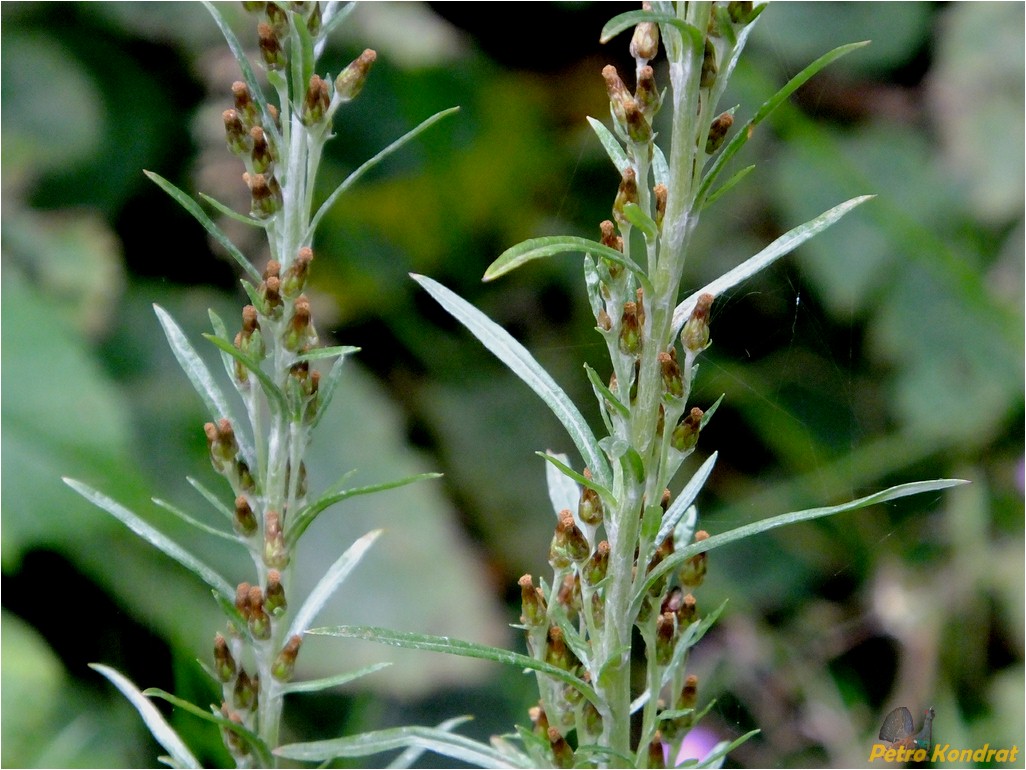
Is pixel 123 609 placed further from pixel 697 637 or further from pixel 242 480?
pixel 697 637

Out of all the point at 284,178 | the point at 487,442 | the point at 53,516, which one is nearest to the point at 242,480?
the point at 284,178

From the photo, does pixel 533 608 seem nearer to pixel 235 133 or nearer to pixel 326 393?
pixel 326 393

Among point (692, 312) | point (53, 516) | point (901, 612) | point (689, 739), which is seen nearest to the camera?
point (692, 312)

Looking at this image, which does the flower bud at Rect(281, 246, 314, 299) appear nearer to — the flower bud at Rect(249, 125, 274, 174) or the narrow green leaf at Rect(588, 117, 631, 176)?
the flower bud at Rect(249, 125, 274, 174)

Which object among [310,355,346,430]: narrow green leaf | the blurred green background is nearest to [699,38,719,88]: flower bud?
[310,355,346,430]: narrow green leaf

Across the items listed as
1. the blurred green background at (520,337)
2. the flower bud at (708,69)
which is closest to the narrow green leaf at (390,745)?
the flower bud at (708,69)

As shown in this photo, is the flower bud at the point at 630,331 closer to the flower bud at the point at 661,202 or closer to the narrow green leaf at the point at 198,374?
the flower bud at the point at 661,202

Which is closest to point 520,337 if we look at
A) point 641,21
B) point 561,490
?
point 561,490
